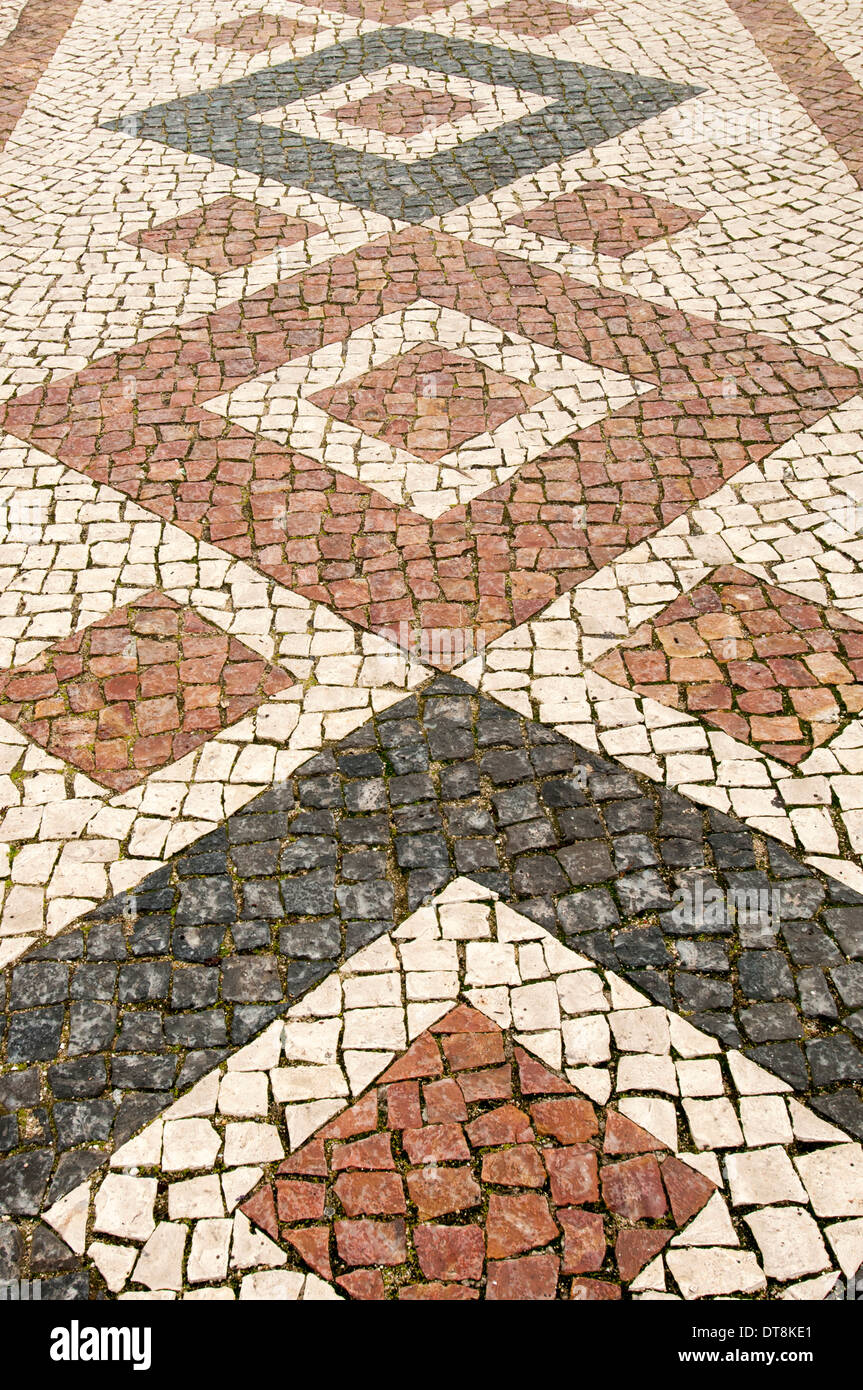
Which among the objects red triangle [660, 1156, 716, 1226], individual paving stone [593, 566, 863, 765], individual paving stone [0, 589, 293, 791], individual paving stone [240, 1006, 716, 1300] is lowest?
individual paving stone [240, 1006, 716, 1300]

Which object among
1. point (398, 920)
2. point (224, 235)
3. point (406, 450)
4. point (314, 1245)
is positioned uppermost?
point (224, 235)

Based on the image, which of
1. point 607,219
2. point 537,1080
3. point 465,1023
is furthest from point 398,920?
point 607,219

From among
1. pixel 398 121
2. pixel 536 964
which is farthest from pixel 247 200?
pixel 536 964

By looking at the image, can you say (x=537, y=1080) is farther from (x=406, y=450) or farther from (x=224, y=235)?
(x=224, y=235)

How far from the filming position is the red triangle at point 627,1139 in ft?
13.3

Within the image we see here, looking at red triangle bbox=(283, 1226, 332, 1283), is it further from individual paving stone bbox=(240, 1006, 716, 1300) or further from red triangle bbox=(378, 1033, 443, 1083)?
red triangle bbox=(378, 1033, 443, 1083)

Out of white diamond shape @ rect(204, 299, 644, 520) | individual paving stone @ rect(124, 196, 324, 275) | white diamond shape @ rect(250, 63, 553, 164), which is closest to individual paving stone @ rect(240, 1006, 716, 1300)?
white diamond shape @ rect(204, 299, 644, 520)

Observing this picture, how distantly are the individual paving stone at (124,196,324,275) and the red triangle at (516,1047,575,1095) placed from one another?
677 centimetres

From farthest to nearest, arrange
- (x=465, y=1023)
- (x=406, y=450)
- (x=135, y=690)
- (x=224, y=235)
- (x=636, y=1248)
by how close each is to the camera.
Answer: (x=224, y=235) → (x=406, y=450) → (x=135, y=690) → (x=465, y=1023) → (x=636, y=1248)

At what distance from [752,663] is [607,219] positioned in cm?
518

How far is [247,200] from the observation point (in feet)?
32.6

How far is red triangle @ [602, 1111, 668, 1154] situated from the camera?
4.07 meters

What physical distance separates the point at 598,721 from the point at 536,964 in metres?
1.37

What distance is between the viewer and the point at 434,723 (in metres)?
5.58
